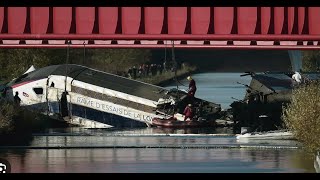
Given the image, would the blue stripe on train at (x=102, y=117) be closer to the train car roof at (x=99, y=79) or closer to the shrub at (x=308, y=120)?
the train car roof at (x=99, y=79)

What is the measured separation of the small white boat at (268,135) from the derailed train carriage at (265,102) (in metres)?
0.59

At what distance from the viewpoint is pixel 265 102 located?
6475 cm

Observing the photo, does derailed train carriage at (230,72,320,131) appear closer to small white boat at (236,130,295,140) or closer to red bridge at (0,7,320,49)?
small white boat at (236,130,295,140)

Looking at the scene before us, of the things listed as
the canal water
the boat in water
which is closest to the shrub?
the canal water

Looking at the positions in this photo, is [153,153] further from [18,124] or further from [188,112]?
[188,112]

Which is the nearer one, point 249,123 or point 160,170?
point 160,170

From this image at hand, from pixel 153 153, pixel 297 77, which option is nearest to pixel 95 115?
pixel 297 77

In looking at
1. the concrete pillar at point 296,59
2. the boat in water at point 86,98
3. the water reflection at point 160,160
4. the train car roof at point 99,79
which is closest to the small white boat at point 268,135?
the water reflection at point 160,160

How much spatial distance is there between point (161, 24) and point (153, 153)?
4.35 m
